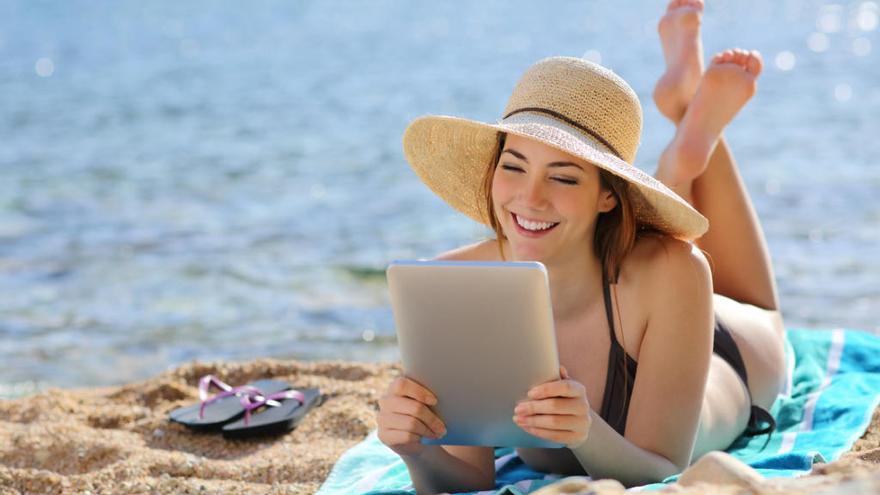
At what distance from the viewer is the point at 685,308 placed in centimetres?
317

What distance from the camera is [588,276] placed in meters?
3.38

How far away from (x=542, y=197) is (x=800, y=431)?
1610 mm

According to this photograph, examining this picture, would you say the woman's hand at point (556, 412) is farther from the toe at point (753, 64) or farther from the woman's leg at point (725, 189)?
the toe at point (753, 64)

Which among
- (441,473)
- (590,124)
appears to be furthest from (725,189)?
(441,473)

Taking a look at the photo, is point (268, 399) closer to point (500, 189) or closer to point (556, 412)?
point (500, 189)

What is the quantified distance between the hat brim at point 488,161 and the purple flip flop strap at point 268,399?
1280 millimetres

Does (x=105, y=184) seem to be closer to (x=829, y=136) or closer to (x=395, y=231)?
(x=395, y=231)

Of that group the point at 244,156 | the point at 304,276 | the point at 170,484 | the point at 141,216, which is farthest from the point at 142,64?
the point at 170,484

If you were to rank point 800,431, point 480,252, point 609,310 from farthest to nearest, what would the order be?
point 800,431 < point 480,252 < point 609,310

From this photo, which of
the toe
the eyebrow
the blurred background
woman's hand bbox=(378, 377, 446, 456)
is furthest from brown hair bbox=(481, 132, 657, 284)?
the blurred background

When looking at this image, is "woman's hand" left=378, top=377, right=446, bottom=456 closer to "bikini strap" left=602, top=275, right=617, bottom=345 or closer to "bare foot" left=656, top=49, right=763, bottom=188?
"bikini strap" left=602, top=275, right=617, bottom=345

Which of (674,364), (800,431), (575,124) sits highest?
(575,124)

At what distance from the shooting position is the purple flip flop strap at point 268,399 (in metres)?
4.48

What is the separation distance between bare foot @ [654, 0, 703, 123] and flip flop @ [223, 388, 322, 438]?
6.39ft
